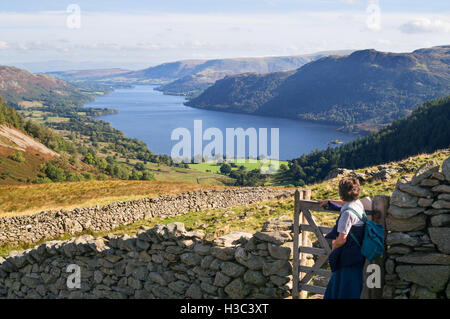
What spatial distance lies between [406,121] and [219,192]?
108545mm

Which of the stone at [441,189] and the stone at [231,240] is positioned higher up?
the stone at [441,189]

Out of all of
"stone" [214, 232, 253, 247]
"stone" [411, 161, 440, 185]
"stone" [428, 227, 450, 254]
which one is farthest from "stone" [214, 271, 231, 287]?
"stone" [411, 161, 440, 185]

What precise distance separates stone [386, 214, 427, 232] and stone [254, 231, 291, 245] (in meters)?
2.11

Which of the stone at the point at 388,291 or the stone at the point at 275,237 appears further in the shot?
the stone at the point at 275,237

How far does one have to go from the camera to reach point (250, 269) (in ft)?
27.5

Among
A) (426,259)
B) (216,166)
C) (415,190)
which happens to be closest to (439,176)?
(415,190)

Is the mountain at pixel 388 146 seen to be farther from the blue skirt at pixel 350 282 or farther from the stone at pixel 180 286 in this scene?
the blue skirt at pixel 350 282

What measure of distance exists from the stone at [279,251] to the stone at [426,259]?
208 centimetres

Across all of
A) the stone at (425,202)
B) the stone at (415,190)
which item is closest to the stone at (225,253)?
the stone at (415,190)

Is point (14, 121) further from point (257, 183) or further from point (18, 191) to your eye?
point (18, 191)

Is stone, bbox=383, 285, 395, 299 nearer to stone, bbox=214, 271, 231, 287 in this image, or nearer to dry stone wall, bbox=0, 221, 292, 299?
dry stone wall, bbox=0, 221, 292, 299

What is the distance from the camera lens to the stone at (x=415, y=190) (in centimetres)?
654
